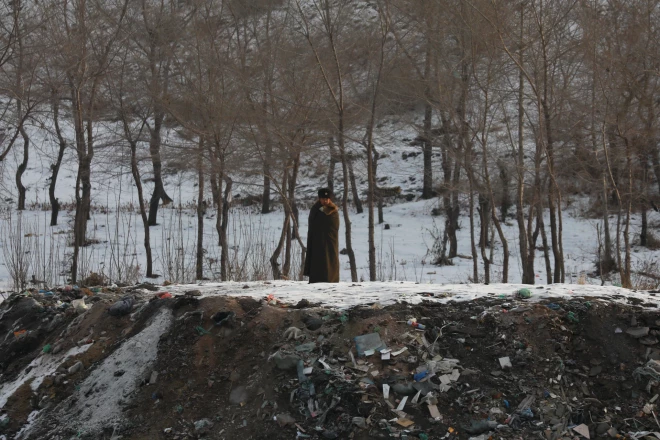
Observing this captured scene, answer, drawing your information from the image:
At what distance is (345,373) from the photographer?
3.70 metres

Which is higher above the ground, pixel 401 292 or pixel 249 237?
pixel 249 237

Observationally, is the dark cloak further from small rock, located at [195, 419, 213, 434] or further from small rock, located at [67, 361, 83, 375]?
small rock, located at [195, 419, 213, 434]

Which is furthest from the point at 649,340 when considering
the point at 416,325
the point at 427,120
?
the point at 427,120

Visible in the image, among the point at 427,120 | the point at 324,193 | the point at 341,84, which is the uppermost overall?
the point at 427,120

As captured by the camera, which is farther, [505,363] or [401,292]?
[401,292]

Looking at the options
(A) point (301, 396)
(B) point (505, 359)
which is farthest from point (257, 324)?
(B) point (505, 359)

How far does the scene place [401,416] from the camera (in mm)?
3342

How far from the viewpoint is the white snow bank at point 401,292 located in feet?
14.7

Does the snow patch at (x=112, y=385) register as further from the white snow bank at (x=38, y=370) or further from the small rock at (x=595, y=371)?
the small rock at (x=595, y=371)

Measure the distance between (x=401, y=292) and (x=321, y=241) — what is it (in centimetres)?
224

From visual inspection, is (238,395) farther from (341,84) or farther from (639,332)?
(341,84)

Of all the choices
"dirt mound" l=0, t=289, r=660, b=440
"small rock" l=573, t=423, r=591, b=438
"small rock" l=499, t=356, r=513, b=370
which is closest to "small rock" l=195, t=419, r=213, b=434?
"dirt mound" l=0, t=289, r=660, b=440

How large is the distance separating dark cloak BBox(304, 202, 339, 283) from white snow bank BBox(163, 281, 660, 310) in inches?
53.0

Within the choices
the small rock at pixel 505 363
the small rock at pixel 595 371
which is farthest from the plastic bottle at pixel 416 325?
the small rock at pixel 595 371
